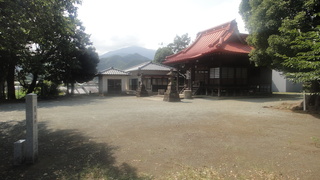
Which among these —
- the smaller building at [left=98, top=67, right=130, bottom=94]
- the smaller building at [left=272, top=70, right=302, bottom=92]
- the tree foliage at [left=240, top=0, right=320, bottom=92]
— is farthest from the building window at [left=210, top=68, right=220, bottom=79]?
the smaller building at [left=272, top=70, right=302, bottom=92]

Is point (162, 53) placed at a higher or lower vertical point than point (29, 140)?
higher

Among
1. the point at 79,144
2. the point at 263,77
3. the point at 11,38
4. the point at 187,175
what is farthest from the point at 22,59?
the point at 263,77

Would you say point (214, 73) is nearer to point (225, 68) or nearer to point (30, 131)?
point (225, 68)

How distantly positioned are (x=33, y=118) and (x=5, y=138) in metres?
2.59

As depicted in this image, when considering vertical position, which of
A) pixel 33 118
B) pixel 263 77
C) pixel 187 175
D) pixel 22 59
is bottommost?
pixel 187 175

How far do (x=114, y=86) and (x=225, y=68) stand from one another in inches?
589

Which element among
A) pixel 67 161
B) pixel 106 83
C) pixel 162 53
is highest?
pixel 162 53

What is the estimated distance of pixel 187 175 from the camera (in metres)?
3.41

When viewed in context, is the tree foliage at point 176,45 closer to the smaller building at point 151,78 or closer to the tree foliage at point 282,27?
the smaller building at point 151,78

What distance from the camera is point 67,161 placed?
4.04 m

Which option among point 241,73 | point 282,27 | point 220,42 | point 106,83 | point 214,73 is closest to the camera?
point 282,27

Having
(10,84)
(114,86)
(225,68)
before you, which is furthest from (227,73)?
(10,84)

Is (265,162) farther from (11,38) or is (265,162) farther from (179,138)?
(11,38)

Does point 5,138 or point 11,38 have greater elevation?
point 11,38
